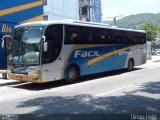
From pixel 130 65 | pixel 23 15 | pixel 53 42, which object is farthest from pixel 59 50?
pixel 23 15

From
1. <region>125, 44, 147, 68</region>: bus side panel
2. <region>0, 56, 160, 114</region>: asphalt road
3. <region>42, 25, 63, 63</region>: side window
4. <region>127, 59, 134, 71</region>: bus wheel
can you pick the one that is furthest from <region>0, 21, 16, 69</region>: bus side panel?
<region>0, 56, 160, 114</region>: asphalt road

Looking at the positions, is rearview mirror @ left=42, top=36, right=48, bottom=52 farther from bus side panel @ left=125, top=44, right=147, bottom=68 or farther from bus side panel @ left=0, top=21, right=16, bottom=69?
bus side panel @ left=0, top=21, right=16, bottom=69

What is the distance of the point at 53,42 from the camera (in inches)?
599

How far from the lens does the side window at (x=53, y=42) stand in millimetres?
14873

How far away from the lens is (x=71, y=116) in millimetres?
8625

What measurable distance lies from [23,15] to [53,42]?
36.5 ft

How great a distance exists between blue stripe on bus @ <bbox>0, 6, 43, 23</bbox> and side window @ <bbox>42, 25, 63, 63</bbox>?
916 cm

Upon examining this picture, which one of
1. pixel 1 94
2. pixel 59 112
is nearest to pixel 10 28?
pixel 1 94

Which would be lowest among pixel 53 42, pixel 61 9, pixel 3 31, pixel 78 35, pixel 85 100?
pixel 85 100

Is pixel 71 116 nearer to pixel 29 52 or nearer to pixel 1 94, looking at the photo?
pixel 1 94

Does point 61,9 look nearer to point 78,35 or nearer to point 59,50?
point 78,35

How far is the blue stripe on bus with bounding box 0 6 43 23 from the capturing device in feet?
79.4

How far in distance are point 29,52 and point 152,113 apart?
7530 millimetres

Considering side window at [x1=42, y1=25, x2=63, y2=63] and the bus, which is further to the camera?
side window at [x1=42, y1=25, x2=63, y2=63]
